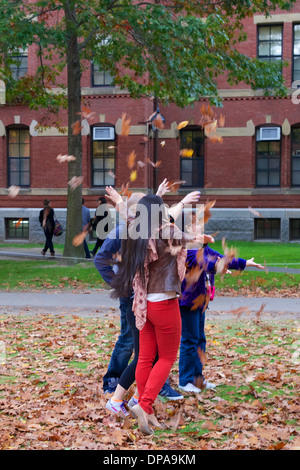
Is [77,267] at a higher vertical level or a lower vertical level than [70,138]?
lower

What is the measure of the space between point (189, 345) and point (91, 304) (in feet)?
20.2

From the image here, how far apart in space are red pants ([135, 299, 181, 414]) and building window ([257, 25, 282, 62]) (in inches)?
878

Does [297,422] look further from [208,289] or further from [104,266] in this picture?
[104,266]

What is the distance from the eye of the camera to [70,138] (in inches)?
693

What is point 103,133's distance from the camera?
84.6ft

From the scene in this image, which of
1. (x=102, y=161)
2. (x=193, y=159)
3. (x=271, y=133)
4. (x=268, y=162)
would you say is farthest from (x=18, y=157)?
(x=271, y=133)

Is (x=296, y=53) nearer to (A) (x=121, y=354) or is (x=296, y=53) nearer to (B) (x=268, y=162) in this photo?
(B) (x=268, y=162)

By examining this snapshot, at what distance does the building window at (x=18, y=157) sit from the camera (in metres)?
26.8

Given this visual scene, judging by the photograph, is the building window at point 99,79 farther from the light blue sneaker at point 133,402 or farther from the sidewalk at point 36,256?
the light blue sneaker at point 133,402

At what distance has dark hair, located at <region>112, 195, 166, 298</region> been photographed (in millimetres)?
5094

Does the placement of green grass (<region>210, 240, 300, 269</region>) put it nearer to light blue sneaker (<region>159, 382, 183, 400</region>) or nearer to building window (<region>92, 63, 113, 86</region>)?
building window (<region>92, 63, 113, 86</region>)

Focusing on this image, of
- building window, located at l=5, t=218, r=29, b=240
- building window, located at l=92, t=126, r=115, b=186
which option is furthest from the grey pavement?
building window, located at l=5, t=218, r=29, b=240
